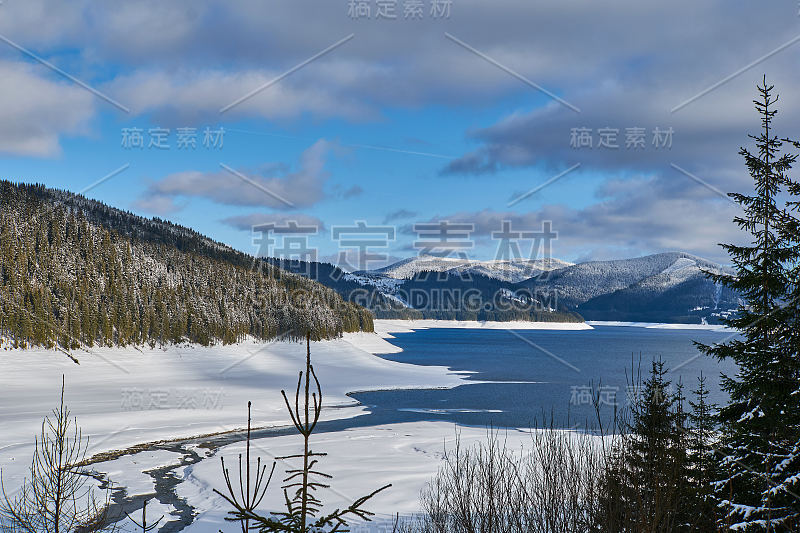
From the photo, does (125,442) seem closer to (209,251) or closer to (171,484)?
(171,484)

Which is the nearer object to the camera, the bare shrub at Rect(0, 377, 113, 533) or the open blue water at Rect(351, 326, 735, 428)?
the bare shrub at Rect(0, 377, 113, 533)

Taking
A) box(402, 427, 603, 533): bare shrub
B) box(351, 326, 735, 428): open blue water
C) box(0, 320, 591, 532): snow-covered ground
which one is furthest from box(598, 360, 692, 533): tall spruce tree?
box(351, 326, 735, 428): open blue water

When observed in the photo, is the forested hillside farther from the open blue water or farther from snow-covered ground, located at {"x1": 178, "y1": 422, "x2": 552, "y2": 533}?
snow-covered ground, located at {"x1": 178, "y1": 422, "x2": 552, "y2": 533}

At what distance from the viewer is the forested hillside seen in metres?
49.6

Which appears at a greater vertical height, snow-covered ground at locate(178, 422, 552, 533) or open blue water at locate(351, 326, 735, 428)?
snow-covered ground at locate(178, 422, 552, 533)

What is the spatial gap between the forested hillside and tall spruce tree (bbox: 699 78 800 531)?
36.4 m

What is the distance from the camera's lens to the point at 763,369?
30.7ft

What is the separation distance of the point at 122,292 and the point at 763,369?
5890cm

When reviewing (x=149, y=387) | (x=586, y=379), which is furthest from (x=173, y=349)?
(x=586, y=379)

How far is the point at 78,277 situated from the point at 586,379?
5051cm

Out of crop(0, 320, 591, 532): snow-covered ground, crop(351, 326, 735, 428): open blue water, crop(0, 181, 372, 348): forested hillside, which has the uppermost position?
crop(0, 181, 372, 348): forested hillside

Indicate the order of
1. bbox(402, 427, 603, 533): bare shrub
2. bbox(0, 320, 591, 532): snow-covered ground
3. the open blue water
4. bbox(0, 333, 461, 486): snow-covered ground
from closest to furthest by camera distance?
bbox(402, 427, 603, 533): bare shrub, bbox(0, 320, 591, 532): snow-covered ground, bbox(0, 333, 461, 486): snow-covered ground, the open blue water

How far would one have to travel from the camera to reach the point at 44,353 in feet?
147

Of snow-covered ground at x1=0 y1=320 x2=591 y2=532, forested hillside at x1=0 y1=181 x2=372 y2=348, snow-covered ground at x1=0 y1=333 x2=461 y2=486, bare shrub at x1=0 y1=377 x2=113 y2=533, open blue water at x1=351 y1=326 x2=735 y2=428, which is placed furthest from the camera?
forested hillside at x1=0 y1=181 x2=372 y2=348
